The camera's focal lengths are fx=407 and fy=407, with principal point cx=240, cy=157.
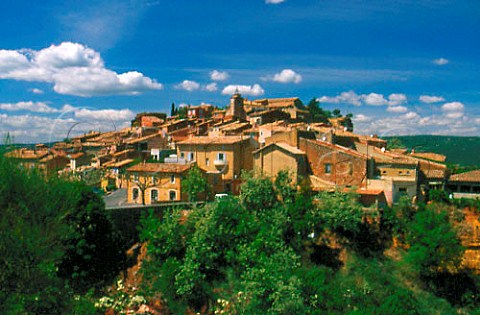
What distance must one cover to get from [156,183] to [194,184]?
306 centimetres

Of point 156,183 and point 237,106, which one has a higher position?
point 237,106

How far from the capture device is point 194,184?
81.7ft

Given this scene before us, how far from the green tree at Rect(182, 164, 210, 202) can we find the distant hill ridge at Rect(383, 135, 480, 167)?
18317 mm

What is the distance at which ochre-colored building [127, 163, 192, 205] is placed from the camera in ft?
85.1

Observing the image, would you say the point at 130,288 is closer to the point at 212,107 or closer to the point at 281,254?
the point at 281,254

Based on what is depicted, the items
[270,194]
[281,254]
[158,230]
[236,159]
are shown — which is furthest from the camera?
[236,159]

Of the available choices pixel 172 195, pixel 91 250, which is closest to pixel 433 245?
pixel 172 195

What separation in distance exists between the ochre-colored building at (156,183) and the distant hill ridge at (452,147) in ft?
64.2

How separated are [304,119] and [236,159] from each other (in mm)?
26724

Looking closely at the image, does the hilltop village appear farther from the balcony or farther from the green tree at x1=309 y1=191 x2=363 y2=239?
the green tree at x1=309 y1=191 x2=363 y2=239

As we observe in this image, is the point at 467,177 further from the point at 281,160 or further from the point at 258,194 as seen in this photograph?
the point at 258,194

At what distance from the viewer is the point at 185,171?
85.4ft

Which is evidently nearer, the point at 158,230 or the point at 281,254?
the point at 281,254

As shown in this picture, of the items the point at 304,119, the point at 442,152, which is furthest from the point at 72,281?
the point at 304,119
